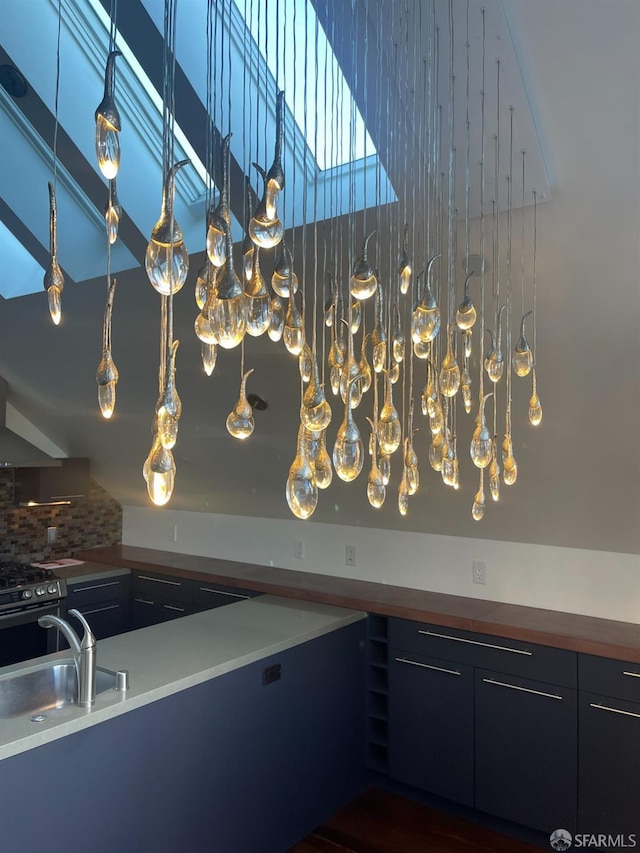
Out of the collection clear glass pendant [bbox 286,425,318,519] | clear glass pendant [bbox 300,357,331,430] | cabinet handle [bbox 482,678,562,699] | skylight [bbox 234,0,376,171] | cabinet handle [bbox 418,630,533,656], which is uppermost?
→ skylight [bbox 234,0,376,171]

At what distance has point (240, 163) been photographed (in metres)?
2.50

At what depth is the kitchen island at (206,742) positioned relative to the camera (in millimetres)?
2123

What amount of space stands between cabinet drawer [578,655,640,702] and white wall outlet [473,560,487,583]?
91cm

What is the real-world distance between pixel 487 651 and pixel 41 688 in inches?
77.7

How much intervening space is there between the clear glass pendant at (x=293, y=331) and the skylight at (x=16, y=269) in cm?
269

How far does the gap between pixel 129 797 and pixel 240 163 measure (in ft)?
7.40

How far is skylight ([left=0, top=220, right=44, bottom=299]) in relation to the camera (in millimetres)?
3705

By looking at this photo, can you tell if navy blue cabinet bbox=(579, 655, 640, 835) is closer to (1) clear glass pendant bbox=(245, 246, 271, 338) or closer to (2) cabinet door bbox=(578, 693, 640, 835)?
(2) cabinet door bbox=(578, 693, 640, 835)

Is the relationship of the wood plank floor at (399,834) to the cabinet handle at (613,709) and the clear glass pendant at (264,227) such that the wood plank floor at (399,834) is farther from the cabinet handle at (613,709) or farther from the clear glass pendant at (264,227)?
the clear glass pendant at (264,227)

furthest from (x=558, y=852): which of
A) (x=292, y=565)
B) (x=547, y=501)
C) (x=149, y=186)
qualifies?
(x=149, y=186)

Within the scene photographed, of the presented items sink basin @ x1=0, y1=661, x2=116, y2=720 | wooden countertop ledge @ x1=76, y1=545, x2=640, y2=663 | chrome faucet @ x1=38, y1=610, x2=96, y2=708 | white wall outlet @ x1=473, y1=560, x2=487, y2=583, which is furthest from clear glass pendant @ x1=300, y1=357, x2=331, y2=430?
white wall outlet @ x1=473, y1=560, x2=487, y2=583

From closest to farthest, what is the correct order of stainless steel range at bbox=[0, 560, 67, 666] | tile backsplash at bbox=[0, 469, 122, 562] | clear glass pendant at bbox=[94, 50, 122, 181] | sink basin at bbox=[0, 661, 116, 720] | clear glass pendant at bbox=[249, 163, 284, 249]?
clear glass pendant at bbox=[94, 50, 122, 181] → clear glass pendant at bbox=[249, 163, 284, 249] → sink basin at bbox=[0, 661, 116, 720] → stainless steel range at bbox=[0, 560, 67, 666] → tile backsplash at bbox=[0, 469, 122, 562]

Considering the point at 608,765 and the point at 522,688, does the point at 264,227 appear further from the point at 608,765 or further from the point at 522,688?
the point at 608,765

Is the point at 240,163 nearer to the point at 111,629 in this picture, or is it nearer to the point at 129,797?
the point at 129,797
